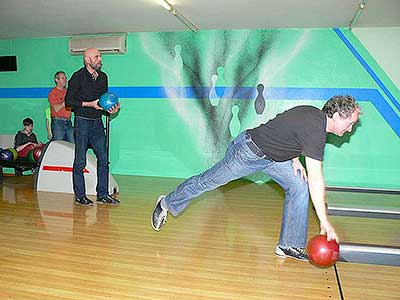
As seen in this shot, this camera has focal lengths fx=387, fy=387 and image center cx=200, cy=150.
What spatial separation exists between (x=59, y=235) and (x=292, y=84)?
12.3ft

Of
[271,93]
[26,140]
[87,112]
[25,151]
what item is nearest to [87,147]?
[87,112]

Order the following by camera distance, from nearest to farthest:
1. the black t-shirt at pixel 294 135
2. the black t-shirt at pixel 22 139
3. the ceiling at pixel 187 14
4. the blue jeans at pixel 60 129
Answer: the black t-shirt at pixel 294 135
the ceiling at pixel 187 14
the blue jeans at pixel 60 129
the black t-shirt at pixel 22 139

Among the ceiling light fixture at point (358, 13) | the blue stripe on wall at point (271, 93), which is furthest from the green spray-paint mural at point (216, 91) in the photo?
the ceiling light fixture at point (358, 13)

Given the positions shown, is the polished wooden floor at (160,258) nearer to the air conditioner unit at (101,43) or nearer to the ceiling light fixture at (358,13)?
the ceiling light fixture at (358,13)

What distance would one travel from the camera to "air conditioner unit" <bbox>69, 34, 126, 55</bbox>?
575cm

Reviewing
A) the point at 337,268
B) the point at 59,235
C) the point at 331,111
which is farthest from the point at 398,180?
the point at 59,235

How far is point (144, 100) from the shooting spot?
5863 millimetres

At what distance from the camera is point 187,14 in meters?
4.66

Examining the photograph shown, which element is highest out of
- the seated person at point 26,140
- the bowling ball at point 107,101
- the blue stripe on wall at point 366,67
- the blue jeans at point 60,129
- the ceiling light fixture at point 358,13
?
the ceiling light fixture at point 358,13

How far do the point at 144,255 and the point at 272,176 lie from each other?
3.24ft

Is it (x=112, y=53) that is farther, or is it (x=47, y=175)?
(x=112, y=53)

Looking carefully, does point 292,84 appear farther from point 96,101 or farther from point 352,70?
point 96,101

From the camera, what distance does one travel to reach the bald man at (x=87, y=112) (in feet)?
11.7

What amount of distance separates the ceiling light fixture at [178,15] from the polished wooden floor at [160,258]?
217 centimetres
